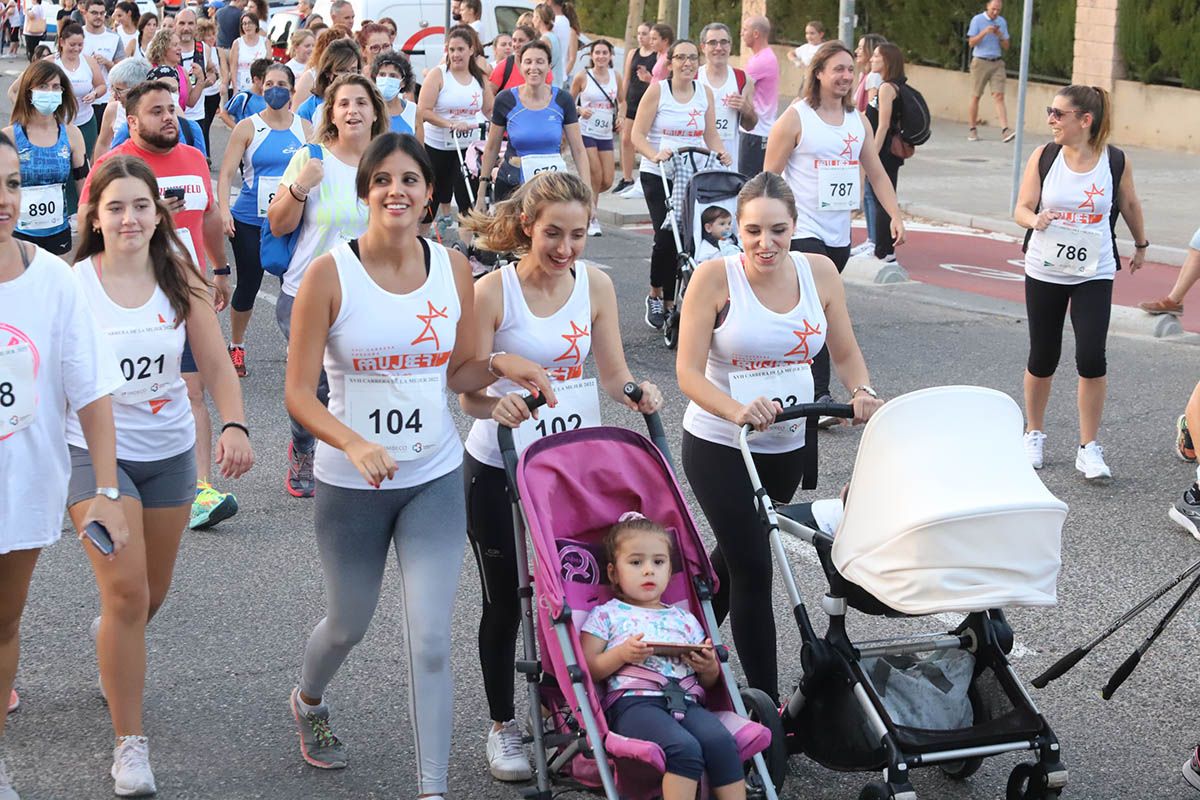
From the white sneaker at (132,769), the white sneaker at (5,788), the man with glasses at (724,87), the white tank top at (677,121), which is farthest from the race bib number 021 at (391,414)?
the man with glasses at (724,87)

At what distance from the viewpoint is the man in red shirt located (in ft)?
22.7

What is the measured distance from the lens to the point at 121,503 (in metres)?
4.43

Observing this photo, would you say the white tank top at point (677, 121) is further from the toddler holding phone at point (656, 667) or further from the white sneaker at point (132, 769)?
the white sneaker at point (132, 769)

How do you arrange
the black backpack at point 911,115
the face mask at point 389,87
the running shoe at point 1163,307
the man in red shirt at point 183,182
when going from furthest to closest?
the black backpack at point 911,115 → the running shoe at point 1163,307 → the face mask at point 389,87 → the man in red shirt at point 183,182

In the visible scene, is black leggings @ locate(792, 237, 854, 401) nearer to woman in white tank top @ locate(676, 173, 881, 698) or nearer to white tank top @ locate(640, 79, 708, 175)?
woman in white tank top @ locate(676, 173, 881, 698)

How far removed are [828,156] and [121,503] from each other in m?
5.05

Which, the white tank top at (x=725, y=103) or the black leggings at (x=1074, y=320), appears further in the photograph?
the white tank top at (x=725, y=103)

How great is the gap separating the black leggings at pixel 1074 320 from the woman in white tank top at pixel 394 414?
158 inches

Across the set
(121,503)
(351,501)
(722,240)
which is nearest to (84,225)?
(121,503)

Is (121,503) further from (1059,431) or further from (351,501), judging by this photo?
(1059,431)

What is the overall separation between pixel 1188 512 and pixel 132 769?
470 cm

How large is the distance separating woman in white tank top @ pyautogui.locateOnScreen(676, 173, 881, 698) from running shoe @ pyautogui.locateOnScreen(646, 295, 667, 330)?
5.86m

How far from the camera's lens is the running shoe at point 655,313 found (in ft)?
36.2

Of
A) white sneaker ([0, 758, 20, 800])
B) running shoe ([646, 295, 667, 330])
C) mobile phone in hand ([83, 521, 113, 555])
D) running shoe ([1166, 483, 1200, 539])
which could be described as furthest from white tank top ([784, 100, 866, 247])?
white sneaker ([0, 758, 20, 800])
